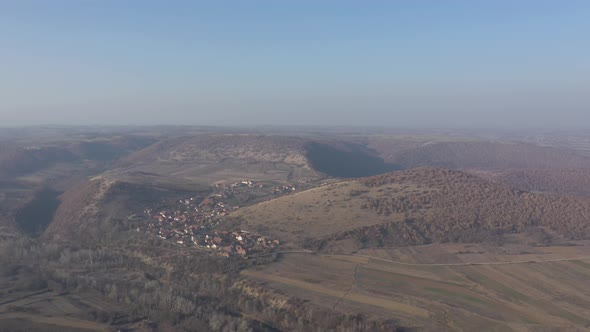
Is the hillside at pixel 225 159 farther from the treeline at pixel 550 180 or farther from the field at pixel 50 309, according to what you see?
the field at pixel 50 309

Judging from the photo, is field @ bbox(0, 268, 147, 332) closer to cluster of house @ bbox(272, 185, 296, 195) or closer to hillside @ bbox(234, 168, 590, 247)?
hillside @ bbox(234, 168, 590, 247)

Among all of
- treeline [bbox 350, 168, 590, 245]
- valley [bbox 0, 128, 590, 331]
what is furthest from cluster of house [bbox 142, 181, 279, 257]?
treeline [bbox 350, 168, 590, 245]

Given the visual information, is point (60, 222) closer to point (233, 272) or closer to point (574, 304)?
point (233, 272)

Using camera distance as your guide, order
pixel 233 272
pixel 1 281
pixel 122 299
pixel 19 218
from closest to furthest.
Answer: pixel 122 299 < pixel 1 281 < pixel 233 272 < pixel 19 218

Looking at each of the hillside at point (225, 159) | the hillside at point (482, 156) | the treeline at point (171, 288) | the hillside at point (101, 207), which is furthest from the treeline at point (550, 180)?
the treeline at point (171, 288)

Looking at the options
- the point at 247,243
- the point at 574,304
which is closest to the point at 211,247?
the point at 247,243

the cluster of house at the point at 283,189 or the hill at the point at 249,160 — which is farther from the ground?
the hill at the point at 249,160

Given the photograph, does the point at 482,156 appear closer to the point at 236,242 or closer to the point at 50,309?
the point at 236,242
